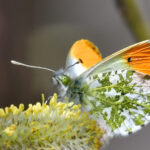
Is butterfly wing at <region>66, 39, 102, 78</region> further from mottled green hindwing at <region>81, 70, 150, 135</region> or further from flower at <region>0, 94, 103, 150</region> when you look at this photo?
flower at <region>0, 94, 103, 150</region>

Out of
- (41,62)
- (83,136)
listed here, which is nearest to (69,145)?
(83,136)

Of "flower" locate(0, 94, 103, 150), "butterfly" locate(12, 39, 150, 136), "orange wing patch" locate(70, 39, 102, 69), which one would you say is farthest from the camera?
"orange wing patch" locate(70, 39, 102, 69)

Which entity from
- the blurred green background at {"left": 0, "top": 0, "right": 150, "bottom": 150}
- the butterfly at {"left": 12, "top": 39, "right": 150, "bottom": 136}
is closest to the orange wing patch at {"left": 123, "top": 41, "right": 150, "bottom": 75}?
the butterfly at {"left": 12, "top": 39, "right": 150, "bottom": 136}

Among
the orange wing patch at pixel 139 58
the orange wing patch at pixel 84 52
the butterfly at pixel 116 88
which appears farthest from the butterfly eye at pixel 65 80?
the orange wing patch at pixel 139 58

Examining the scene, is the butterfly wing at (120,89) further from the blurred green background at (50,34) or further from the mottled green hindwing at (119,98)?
the blurred green background at (50,34)

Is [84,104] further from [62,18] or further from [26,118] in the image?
[62,18]

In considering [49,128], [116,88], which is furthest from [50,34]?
[49,128]

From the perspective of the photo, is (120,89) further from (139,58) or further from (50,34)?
(50,34)
